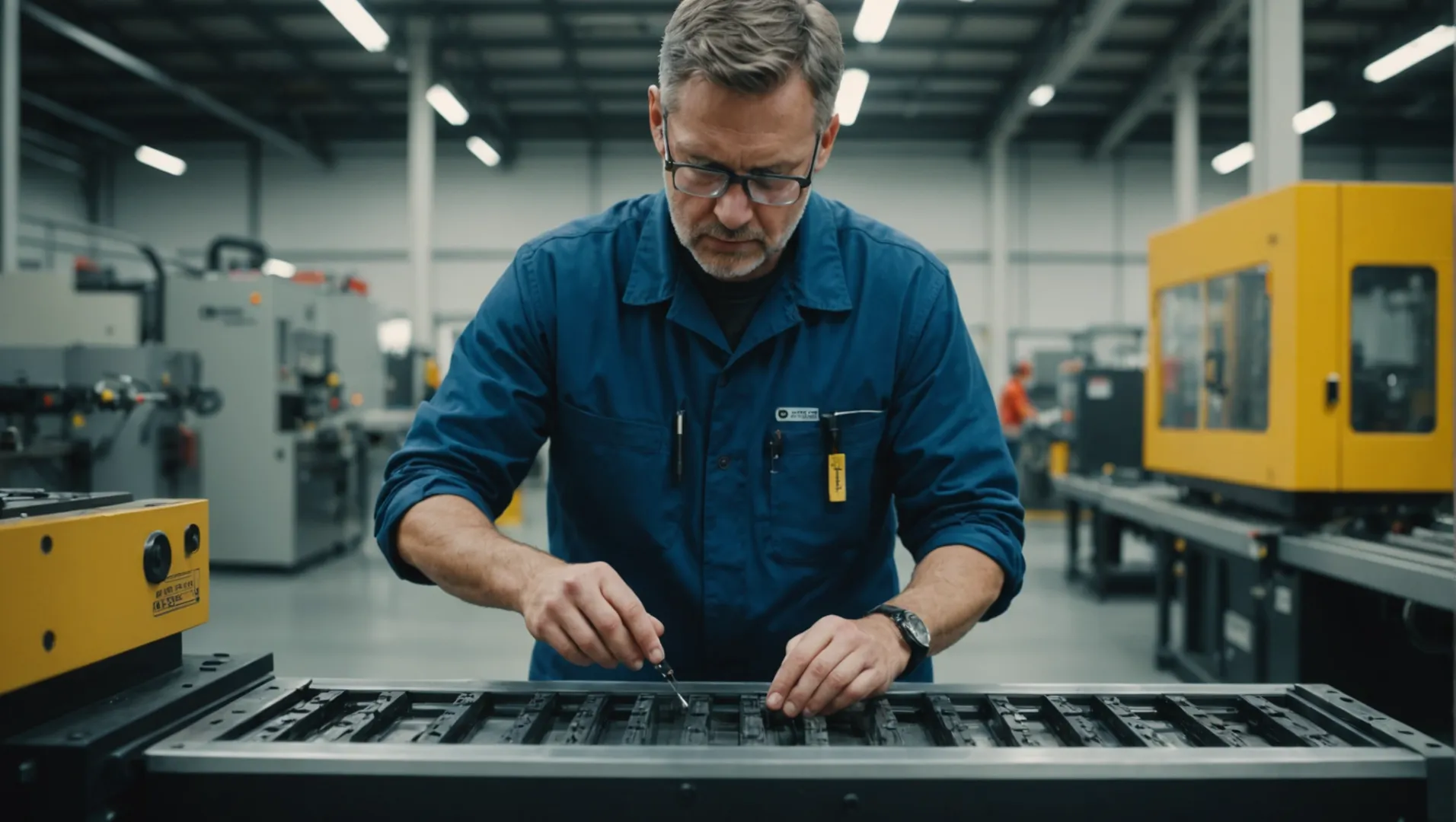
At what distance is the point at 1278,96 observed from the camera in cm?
381

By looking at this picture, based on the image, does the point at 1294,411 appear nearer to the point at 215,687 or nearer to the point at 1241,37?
the point at 215,687

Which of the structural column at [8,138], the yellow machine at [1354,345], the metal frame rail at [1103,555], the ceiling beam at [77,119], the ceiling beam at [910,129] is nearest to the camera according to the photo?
the yellow machine at [1354,345]

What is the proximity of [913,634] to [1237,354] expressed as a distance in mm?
2244

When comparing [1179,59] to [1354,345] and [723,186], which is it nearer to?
[1354,345]

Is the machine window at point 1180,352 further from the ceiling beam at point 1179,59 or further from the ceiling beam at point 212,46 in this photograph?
the ceiling beam at point 212,46

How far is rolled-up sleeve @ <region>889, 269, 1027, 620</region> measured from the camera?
1.21m

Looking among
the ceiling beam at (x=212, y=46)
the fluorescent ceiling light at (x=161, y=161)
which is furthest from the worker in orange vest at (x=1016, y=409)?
the fluorescent ceiling light at (x=161, y=161)

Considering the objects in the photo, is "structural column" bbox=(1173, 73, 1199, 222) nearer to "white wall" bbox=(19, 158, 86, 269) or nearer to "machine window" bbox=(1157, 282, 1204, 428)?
"machine window" bbox=(1157, 282, 1204, 428)

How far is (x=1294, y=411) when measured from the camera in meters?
2.42

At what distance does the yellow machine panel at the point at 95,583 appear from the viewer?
738 millimetres

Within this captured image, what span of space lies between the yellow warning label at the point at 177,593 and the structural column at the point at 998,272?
10.3 metres

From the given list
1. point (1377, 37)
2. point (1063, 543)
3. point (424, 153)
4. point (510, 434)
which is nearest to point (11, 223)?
point (424, 153)

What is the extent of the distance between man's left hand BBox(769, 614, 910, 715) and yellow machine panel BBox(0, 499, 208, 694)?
1.96ft

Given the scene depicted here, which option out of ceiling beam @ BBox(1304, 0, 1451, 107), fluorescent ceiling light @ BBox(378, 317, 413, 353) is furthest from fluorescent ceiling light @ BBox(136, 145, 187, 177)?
ceiling beam @ BBox(1304, 0, 1451, 107)
